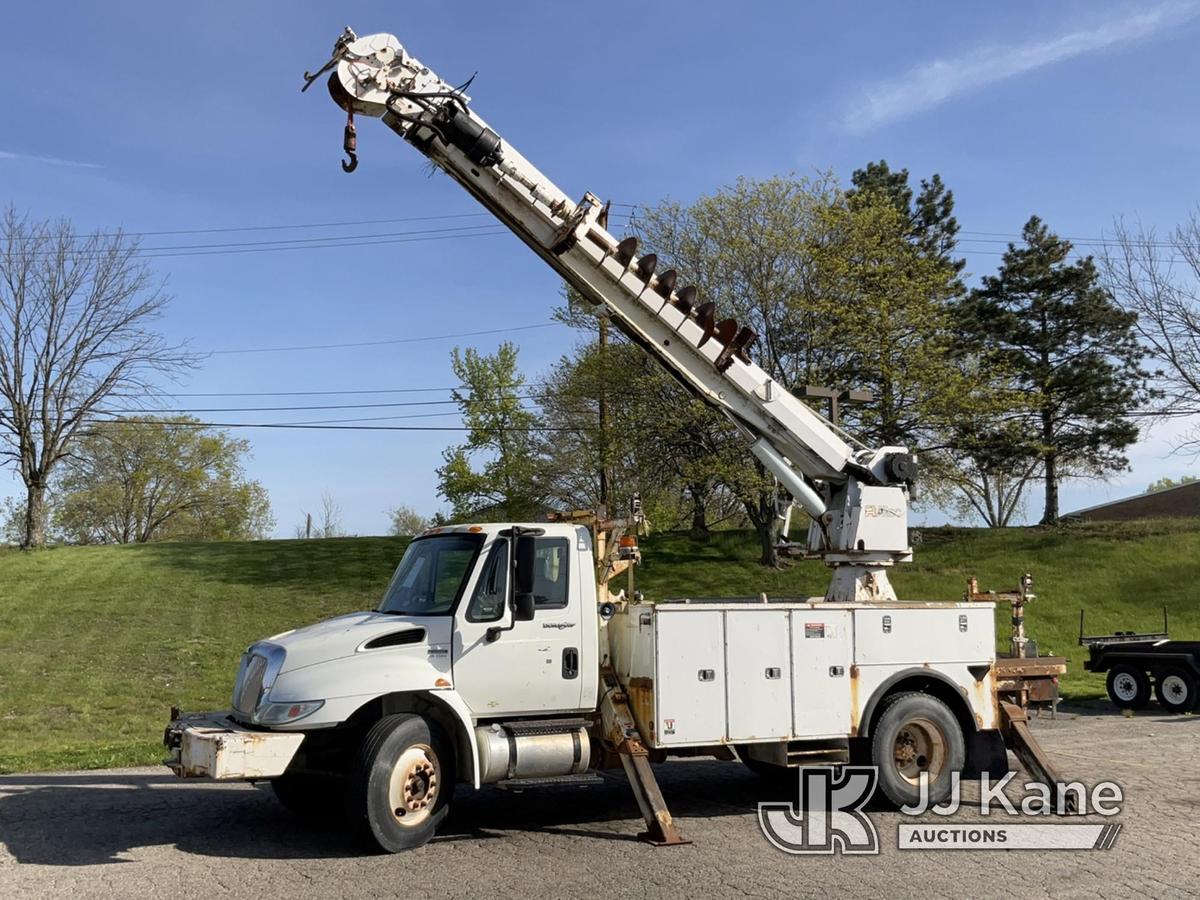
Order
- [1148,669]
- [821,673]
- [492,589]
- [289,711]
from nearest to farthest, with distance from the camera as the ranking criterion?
[289,711] → [492,589] → [821,673] → [1148,669]

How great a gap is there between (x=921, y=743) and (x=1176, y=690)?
11.2 m

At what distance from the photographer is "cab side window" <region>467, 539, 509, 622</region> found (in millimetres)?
8273

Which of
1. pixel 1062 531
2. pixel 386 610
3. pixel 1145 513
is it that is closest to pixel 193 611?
pixel 386 610

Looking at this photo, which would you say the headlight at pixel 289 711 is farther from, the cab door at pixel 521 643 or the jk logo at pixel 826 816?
the jk logo at pixel 826 816

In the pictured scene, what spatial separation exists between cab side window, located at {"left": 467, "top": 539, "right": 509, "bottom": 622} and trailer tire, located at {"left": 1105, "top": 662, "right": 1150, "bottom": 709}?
48.4ft

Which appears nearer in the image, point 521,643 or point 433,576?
point 521,643

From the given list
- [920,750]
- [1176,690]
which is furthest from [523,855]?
[1176,690]

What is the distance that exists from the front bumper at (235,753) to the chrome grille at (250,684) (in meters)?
0.26

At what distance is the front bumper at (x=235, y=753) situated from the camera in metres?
7.13

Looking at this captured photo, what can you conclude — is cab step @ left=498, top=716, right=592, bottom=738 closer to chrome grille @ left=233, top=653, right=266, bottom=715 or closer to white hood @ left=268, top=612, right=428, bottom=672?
white hood @ left=268, top=612, right=428, bottom=672

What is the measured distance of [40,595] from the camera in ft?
→ 96.2

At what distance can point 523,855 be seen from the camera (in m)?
7.71

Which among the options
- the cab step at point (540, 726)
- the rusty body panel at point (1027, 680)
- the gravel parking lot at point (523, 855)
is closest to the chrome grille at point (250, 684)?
the gravel parking lot at point (523, 855)

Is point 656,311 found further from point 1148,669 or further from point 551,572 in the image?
point 1148,669
